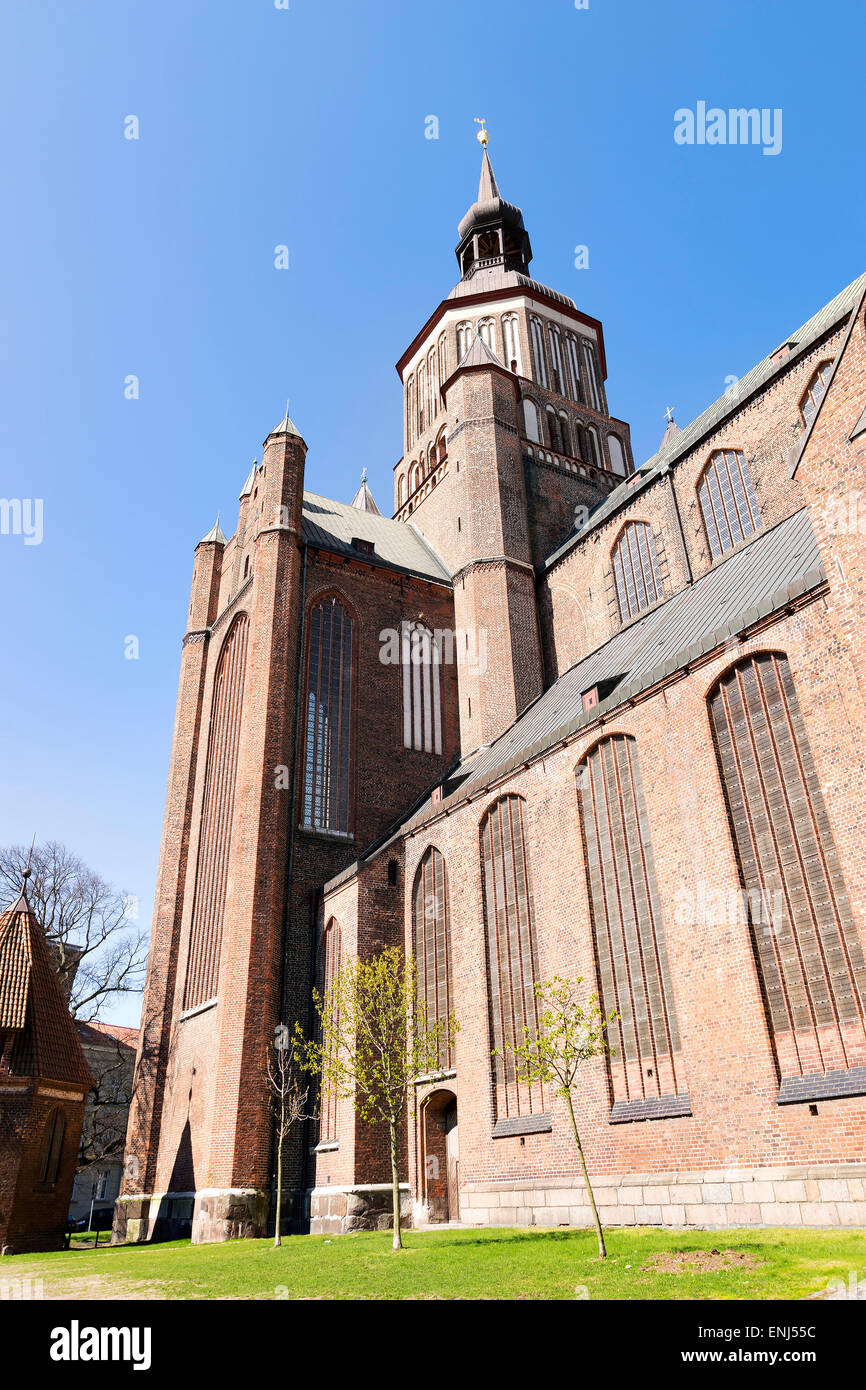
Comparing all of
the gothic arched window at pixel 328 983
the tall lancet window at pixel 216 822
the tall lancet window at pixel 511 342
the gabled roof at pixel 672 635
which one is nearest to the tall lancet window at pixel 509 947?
the gabled roof at pixel 672 635

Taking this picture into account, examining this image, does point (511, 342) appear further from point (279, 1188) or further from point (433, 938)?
point (279, 1188)

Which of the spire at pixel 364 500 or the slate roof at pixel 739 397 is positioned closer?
the slate roof at pixel 739 397

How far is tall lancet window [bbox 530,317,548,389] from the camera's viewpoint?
41156mm

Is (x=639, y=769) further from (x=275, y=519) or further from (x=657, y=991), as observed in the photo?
(x=275, y=519)

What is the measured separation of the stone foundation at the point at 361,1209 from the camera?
820 inches

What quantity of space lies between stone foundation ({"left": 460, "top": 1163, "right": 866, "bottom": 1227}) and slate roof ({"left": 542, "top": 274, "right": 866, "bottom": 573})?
18574 millimetres

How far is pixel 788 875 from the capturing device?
1398cm

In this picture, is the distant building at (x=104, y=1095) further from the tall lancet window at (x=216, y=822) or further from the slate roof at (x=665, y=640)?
the slate roof at (x=665, y=640)

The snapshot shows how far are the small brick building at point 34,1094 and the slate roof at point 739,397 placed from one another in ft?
69.3

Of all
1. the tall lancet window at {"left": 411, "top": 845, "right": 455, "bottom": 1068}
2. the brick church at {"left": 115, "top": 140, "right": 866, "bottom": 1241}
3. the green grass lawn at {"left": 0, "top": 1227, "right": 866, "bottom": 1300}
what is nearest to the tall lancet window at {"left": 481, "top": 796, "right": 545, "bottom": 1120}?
the brick church at {"left": 115, "top": 140, "right": 866, "bottom": 1241}

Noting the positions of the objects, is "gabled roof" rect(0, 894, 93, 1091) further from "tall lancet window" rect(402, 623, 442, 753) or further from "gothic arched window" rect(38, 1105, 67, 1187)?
"tall lancet window" rect(402, 623, 442, 753)

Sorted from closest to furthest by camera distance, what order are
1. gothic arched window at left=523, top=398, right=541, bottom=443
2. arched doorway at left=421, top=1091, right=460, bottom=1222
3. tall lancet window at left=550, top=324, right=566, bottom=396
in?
arched doorway at left=421, top=1091, right=460, bottom=1222
gothic arched window at left=523, top=398, right=541, bottom=443
tall lancet window at left=550, top=324, right=566, bottom=396

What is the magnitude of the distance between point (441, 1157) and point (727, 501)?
723 inches
